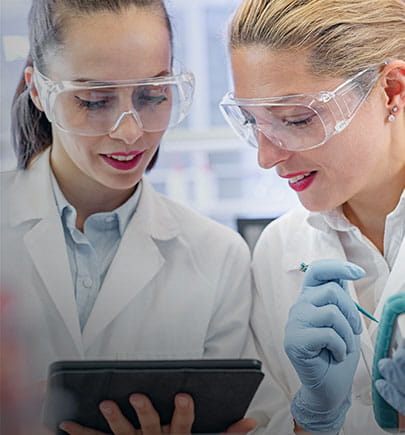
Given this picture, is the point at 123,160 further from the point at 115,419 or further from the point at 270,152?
the point at 115,419

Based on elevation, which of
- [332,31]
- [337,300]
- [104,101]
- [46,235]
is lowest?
[337,300]

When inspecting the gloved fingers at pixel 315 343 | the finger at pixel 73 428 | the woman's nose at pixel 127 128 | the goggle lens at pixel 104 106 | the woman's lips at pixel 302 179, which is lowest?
the finger at pixel 73 428

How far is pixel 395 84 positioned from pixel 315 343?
0.48m

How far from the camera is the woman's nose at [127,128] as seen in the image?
1.15 metres

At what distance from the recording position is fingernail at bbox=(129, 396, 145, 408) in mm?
1145

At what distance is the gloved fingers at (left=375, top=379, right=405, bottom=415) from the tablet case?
15 mm

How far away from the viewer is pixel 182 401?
3.77 ft

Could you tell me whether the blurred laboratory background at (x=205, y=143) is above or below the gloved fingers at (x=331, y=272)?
above

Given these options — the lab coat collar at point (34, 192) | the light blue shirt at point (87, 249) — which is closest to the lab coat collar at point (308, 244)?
the light blue shirt at point (87, 249)

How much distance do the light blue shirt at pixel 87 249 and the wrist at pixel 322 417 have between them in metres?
0.42

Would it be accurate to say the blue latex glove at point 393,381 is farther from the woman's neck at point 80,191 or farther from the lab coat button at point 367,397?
the woman's neck at point 80,191

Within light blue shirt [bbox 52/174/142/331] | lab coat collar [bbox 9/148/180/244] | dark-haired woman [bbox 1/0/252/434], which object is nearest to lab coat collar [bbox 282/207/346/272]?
dark-haired woman [bbox 1/0/252/434]

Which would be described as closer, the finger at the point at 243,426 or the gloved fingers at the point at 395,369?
the gloved fingers at the point at 395,369

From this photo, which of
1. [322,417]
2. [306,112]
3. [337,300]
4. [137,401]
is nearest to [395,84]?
[306,112]
